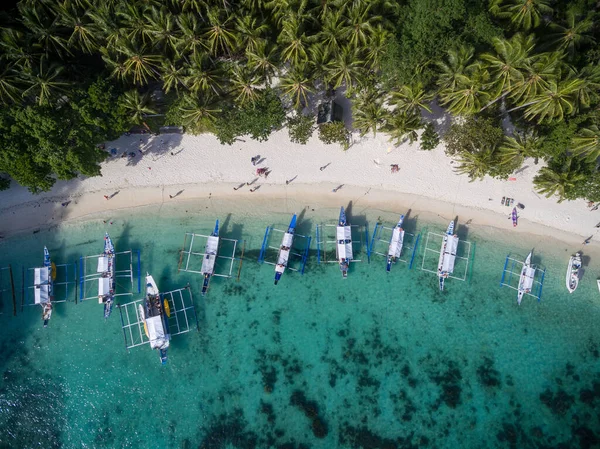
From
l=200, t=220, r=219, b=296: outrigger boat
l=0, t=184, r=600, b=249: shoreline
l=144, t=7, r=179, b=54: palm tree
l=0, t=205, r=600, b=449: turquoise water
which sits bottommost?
l=0, t=205, r=600, b=449: turquoise water

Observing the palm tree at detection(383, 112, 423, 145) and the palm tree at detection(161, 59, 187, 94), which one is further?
the palm tree at detection(383, 112, 423, 145)

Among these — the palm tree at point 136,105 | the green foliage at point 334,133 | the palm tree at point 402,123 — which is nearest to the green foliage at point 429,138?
the palm tree at point 402,123

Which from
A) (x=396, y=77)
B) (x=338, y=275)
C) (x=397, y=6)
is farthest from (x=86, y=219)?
(x=397, y=6)

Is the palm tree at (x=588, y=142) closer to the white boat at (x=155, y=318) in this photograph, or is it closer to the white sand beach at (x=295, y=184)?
the white sand beach at (x=295, y=184)

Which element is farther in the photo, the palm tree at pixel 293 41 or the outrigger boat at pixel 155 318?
the outrigger boat at pixel 155 318

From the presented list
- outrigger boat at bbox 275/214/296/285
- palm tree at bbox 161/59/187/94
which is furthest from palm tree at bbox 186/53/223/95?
outrigger boat at bbox 275/214/296/285

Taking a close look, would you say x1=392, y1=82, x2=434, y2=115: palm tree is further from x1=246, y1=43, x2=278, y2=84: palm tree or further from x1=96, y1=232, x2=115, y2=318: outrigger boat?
x1=96, y1=232, x2=115, y2=318: outrigger boat
